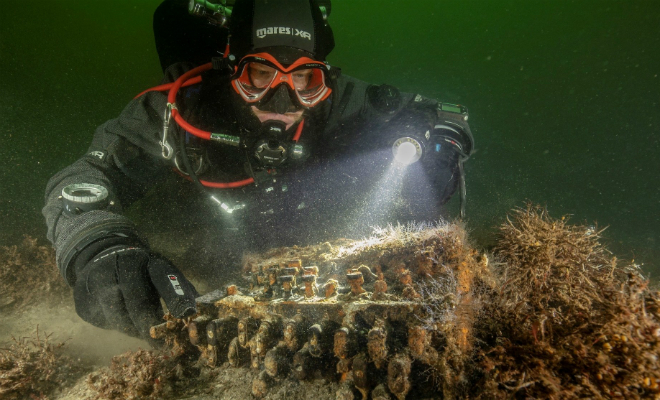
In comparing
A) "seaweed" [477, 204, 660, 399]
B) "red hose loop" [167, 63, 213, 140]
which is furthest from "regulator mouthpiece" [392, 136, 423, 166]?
"red hose loop" [167, 63, 213, 140]

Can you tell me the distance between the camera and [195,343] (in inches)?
92.4

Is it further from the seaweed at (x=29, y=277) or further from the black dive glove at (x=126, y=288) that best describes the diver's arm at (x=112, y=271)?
the seaweed at (x=29, y=277)

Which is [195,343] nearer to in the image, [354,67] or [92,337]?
[92,337]

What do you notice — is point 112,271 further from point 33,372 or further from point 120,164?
point 120,164

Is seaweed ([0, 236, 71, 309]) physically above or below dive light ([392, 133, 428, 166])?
below

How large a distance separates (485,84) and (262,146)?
314 feet

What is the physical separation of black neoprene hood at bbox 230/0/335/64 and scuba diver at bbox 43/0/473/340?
0.05 ft

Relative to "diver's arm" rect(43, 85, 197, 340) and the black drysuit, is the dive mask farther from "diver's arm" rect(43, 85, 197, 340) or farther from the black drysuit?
"diver's arm" rect(43, 85, 197, 340)

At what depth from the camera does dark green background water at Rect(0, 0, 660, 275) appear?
→ 19.5 meters

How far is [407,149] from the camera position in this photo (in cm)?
371

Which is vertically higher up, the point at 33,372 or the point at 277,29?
the point at 277,29

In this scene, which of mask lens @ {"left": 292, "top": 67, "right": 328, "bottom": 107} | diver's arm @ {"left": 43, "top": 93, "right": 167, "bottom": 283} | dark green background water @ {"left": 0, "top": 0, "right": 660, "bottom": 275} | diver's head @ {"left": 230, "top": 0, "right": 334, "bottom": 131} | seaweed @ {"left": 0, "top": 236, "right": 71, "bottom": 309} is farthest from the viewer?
dark green background water @ {"left": 0, "top": 0, "right": 660, "bottom": 275}

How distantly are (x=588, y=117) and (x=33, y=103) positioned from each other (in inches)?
4036

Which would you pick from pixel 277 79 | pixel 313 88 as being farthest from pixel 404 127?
pixel 277 79
